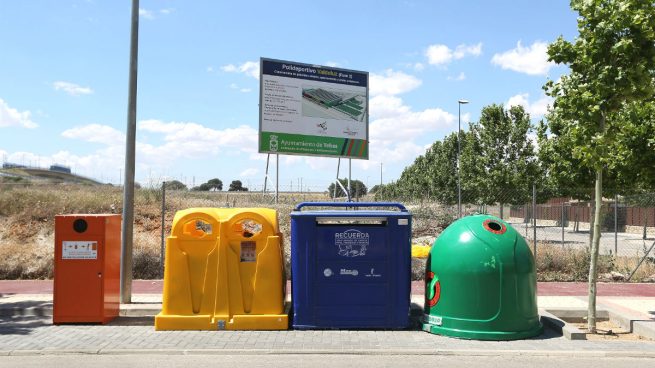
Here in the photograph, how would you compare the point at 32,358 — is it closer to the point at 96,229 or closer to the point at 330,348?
the point at 96,229

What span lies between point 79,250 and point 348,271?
12.4 ft

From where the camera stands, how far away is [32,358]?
6188 millimetres

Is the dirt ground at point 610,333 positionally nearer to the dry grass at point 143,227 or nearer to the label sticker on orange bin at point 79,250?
the dry grass at point 143,227

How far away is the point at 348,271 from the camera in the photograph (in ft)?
24.4

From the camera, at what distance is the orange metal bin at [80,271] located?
310 inches

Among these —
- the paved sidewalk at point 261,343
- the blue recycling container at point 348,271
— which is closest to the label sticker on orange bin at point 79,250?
the paved sidewalk at point 261,343

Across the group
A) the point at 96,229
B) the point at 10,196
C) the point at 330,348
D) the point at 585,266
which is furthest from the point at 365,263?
the point at 10,196

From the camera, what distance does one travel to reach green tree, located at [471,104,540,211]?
31.6m

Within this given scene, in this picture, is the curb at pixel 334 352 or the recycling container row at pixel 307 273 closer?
the curb at pixel 334 352

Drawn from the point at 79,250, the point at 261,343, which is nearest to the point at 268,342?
the point at 261,343

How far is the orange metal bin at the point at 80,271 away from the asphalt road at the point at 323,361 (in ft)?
5.44

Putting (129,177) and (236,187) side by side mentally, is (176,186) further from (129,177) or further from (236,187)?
(129,177)

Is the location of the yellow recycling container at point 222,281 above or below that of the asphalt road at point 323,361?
above

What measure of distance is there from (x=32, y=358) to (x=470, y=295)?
5079 millimetres
